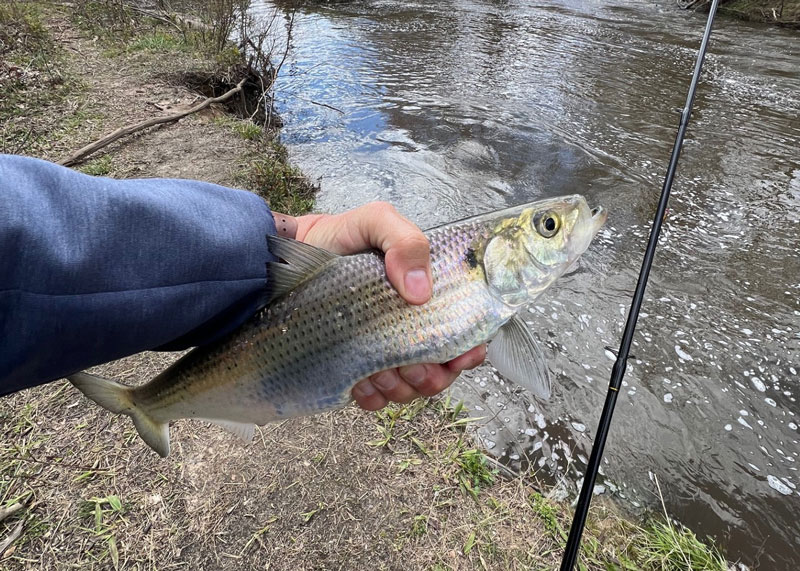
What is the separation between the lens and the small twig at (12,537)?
2.48 m

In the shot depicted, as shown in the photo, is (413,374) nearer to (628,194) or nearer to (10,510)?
(10,510)

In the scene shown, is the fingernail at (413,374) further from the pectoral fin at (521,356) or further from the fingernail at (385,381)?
the pectoral fin at (521,356)

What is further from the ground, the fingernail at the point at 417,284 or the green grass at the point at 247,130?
the fingernail at the point at 417,284

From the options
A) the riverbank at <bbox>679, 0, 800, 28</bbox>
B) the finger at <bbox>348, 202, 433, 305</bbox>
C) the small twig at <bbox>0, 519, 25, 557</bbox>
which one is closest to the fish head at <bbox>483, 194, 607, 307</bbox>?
the finger at <bbox>348, 202, 433, 305</bbox>

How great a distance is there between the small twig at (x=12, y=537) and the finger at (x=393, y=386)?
89.3 inches

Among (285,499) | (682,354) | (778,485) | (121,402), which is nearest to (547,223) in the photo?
(121,402)

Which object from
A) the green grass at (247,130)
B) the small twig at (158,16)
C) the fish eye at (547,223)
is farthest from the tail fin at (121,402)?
the small twig at (158,16)

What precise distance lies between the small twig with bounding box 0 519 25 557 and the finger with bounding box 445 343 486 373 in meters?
2.59

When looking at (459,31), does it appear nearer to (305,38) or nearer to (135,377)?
Result: (305,38)

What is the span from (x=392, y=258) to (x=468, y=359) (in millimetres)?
616

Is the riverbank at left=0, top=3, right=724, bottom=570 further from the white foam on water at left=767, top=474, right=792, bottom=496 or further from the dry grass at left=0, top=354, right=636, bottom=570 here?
the white foam on water at left=767, top=474, right=792, bottom=496

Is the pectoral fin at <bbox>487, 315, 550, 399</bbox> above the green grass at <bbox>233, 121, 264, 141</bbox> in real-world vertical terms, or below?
above

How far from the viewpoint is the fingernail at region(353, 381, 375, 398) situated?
2.05 m

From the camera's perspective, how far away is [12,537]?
99.7 inches
